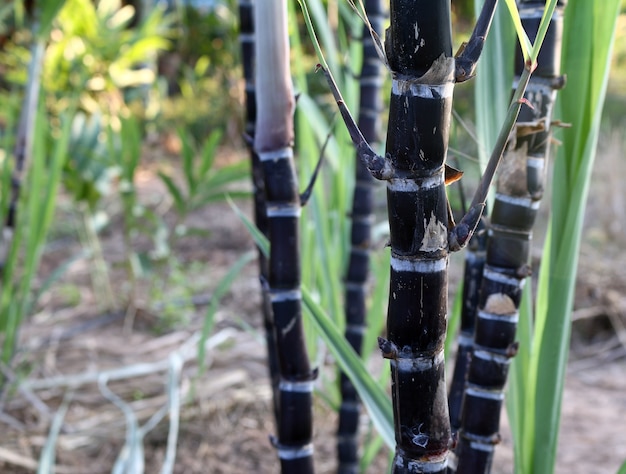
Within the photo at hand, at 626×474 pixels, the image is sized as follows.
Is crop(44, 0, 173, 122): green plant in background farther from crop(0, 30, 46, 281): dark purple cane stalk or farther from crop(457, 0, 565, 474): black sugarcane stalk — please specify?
crop(457, 0, 565, 474): black sugarcane stalk

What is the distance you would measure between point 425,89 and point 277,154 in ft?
0.58

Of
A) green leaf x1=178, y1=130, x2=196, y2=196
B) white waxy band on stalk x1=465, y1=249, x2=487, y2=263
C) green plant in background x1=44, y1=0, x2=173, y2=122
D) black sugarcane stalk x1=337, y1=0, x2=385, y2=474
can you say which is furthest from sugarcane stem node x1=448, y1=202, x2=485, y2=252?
green plant in background x1=44, y1=0, x2=173, y2=122

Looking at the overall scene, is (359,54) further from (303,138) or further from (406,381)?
(406,381)

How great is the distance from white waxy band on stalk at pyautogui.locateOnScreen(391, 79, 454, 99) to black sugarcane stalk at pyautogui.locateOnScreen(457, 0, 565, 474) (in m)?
0.14

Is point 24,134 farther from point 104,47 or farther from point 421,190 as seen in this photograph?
point 104,47

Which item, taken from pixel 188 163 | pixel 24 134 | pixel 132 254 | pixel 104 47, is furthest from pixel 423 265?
pixel 104 47

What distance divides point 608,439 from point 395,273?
983 millimetres

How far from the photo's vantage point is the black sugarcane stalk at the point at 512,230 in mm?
406

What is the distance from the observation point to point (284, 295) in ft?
1.53

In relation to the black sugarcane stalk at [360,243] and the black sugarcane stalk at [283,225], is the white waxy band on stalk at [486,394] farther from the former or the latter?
the black sugarcane stalk at [360,243]

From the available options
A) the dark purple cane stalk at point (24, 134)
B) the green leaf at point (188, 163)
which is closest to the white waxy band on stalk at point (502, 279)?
the dark purple cane stalk at point (24, 134)

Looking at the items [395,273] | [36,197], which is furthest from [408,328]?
[36,197]

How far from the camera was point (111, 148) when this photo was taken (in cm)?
161

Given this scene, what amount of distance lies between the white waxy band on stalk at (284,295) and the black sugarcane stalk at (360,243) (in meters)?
0.29
